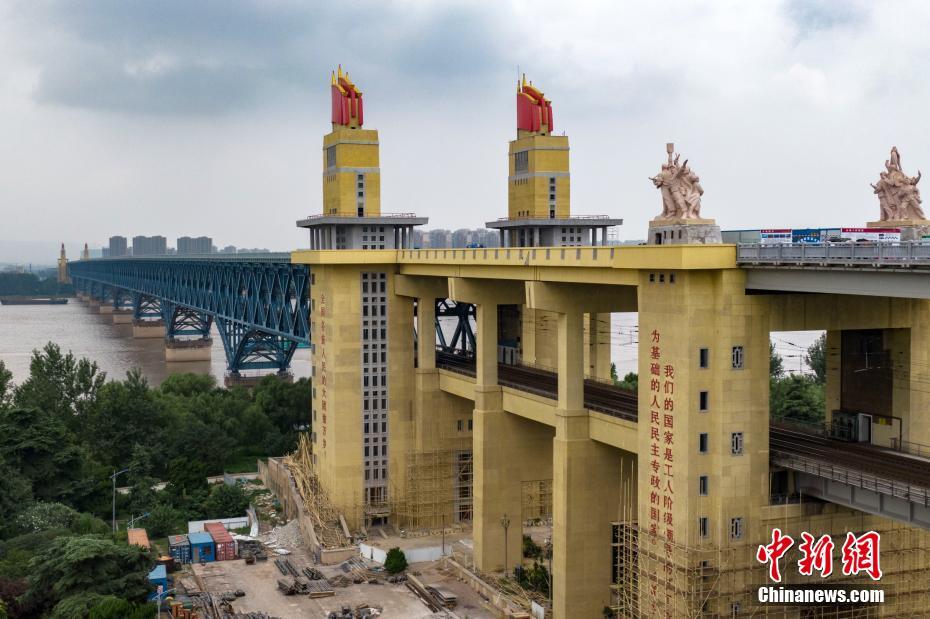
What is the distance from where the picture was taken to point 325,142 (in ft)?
238

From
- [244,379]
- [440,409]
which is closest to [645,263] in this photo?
[440,409]

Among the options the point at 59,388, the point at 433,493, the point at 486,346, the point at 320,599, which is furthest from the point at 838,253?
the point at 59,388

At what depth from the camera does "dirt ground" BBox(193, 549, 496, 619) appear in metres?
53.5

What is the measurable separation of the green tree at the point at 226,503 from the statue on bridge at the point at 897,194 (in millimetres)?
47895

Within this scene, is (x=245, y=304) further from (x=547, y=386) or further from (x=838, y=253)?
(x=838, y=253)

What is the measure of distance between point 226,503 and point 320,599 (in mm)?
19082

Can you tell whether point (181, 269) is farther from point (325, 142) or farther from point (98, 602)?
point (98, 602)

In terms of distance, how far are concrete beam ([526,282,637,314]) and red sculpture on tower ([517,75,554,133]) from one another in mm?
28144

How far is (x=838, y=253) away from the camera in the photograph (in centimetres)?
3616

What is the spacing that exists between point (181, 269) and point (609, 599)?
136 metres

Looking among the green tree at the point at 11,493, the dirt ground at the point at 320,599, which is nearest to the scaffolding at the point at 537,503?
the dirt ground at the point at 320,599

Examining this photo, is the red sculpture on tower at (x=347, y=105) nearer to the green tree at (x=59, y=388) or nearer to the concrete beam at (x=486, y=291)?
the concrete beam at (x=486, y=291)

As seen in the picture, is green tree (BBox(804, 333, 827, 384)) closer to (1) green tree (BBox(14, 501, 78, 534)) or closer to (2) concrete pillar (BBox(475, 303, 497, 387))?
(2) concrete pillar (BBox(475, 303, 497, 387))

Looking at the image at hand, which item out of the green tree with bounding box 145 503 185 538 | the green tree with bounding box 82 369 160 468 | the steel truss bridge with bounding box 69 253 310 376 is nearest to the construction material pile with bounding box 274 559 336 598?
the green tree with bounding box 145 503 185 538
